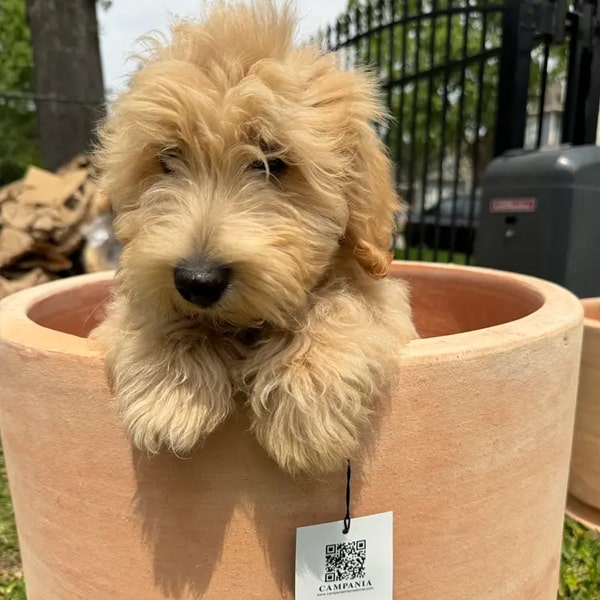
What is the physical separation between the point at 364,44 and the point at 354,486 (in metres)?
7.51

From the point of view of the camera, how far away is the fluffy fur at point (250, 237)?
60.6 inches

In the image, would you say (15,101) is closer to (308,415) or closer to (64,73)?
(64,73)

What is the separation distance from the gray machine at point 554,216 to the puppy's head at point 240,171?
225 centimetres

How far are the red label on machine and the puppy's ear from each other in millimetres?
2236

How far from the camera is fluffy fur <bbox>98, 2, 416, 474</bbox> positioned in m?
1.54

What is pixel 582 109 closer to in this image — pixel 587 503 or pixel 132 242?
pixel 587 503

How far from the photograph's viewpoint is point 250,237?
61.6 inches

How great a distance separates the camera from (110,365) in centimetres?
167

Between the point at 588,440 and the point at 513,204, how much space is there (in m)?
1.55

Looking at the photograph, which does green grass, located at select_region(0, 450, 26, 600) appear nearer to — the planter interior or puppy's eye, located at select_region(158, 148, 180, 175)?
the planter interior

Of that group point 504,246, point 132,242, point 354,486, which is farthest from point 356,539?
point 504,246

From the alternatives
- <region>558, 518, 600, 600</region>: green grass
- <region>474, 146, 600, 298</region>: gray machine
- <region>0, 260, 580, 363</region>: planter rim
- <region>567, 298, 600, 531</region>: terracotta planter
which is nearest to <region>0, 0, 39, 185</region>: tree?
<region>474, 146, 600, 298</region>: gray machine

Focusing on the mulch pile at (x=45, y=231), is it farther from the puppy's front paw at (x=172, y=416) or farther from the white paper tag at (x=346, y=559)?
the white paper tag at (x=346, y=559)

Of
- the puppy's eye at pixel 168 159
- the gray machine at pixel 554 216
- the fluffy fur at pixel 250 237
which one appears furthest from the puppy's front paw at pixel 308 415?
the gray machine at pixel 554 216
